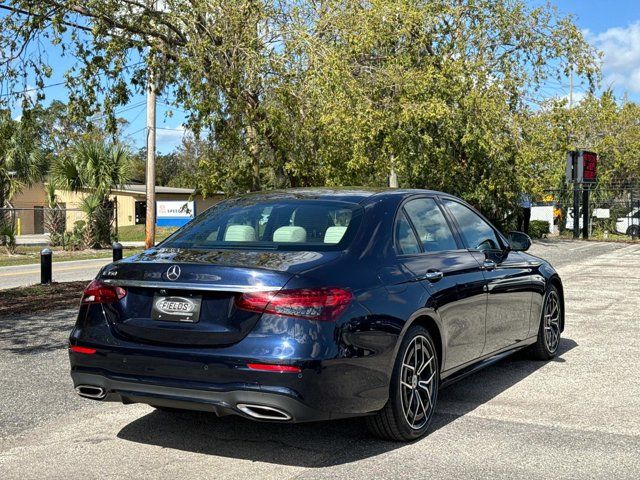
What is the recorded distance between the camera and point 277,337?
4.32 meters

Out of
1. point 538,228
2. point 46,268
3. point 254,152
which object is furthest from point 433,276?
point 538,228

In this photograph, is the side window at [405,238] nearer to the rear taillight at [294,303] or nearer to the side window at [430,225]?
the side window at [430,225]

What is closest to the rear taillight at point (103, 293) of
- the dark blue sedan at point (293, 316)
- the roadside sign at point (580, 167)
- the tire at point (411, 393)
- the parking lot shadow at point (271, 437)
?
the dark blue sedan at point (293, 316)

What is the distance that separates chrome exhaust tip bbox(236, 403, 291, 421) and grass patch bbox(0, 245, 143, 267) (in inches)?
814

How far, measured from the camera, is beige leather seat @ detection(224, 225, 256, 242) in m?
5.34

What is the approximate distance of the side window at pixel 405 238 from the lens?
5309mm

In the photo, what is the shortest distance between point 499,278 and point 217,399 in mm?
2926

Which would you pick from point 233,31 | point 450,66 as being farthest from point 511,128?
point 233,31

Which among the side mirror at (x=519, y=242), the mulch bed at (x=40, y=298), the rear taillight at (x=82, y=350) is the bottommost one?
the mulch bed at (x=40, y=298)

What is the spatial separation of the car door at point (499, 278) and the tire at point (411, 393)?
1.09 metres

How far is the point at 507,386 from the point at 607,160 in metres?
39.7

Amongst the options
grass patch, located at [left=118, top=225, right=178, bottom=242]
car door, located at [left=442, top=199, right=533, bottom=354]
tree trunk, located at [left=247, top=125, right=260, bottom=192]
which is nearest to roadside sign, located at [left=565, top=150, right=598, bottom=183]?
tree trunk, located at [left=247, top=125, right=260, bottom=192]

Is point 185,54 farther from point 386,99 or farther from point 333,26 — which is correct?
point 386,99

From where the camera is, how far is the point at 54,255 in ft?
93.8
